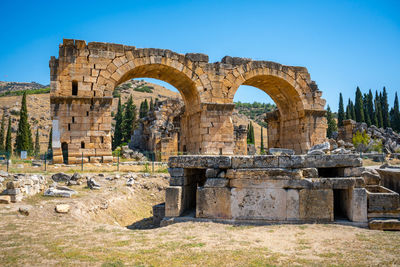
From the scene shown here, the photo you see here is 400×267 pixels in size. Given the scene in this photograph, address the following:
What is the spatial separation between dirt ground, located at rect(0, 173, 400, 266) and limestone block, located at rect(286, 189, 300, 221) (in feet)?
0.91

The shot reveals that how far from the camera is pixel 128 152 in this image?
2159cm

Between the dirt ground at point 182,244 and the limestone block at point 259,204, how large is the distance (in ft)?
0.93

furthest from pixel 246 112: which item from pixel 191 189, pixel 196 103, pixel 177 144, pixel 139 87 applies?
pixel 191 189

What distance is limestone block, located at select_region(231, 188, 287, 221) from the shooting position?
17.3ft

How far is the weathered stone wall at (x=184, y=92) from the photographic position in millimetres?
11484

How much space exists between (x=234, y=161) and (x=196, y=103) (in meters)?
8.27

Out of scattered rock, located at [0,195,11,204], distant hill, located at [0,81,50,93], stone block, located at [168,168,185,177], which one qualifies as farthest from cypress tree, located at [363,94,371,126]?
distant hill, located at [0,81,50,93]

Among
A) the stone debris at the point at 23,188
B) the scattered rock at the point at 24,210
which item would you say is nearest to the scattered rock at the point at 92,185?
the stone debris at the point at 23,188

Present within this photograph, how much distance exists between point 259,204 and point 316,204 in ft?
3.24

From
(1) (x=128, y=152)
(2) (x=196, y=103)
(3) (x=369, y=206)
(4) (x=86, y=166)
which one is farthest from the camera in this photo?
(1) (x=128, y=152)

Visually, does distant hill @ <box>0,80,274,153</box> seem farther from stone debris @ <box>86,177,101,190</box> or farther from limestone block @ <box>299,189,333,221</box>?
limestone block @ <box>299,189,333,221</box>

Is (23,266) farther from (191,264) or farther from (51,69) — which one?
(51,69)

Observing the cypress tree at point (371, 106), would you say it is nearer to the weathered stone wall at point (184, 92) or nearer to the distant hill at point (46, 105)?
the distant hill at point (46, 105)

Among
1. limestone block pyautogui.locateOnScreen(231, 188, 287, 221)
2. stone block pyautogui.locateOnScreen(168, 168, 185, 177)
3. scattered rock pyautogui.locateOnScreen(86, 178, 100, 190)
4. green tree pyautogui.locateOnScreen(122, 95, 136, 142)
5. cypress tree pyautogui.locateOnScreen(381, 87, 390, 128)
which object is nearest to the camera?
limestone block pyautogui.locateOnScreen(231, 188, 287, 221)
